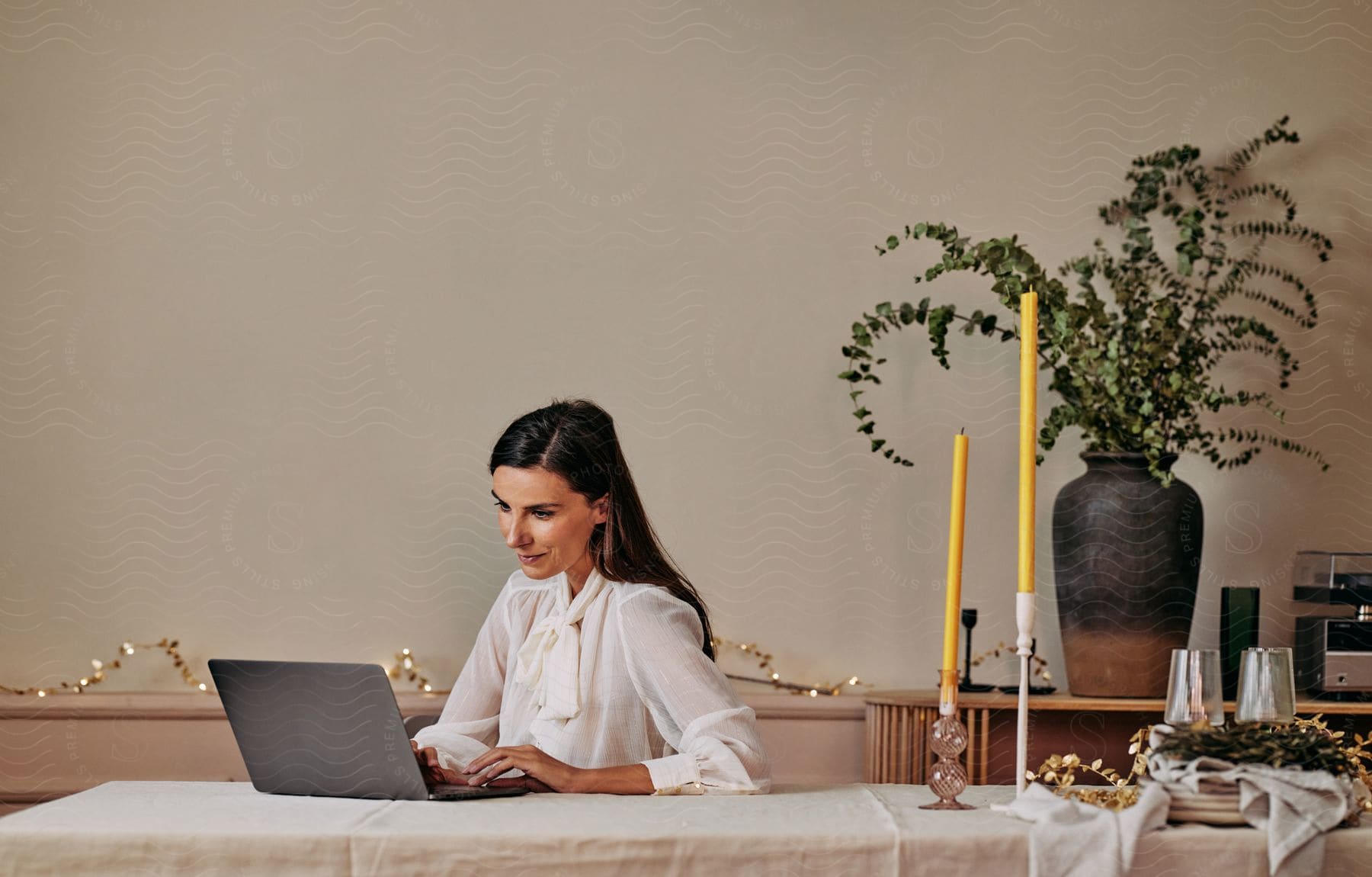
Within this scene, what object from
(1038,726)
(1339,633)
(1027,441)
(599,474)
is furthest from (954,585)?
(1339,633)

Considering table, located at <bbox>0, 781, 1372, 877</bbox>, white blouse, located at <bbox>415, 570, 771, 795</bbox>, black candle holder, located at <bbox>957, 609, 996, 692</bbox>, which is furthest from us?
black candle holder, located at <bbox>957, 609, 996, 692</bbox>

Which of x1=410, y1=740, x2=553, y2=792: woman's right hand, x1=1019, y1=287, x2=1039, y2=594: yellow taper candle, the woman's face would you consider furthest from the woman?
x1=1019, y1=287, x2=1039, y2=594: yellow taper candle

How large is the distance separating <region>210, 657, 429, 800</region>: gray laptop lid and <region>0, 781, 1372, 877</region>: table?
0.33 ft

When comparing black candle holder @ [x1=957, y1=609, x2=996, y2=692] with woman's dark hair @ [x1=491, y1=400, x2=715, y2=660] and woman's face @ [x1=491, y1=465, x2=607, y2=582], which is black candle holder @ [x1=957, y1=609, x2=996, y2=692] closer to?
woman's dark hair @ [x1=491, y1=400, x2=715, y2=660]

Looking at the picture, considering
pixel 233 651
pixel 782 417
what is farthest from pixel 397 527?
pixel 782 417

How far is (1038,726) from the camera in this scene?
99.6 inches

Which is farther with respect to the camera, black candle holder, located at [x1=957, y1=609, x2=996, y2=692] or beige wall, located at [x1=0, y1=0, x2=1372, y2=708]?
beige wall, located at [x1=0, y1=0, x2=1372, y2=708]

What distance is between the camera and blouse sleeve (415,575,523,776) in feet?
6.34

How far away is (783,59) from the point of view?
9.64ft

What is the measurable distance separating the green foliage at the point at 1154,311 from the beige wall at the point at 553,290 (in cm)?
8

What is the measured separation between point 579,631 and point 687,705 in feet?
1.06

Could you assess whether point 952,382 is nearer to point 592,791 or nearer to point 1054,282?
point 1054,282

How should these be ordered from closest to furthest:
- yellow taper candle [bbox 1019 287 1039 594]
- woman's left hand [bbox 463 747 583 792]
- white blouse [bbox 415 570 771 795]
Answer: yellow taper candle [bbox 1019 287 1039 594], woman's left hand [bbox 463 747 583 792], white blouse [bbox 415 570 771 795]

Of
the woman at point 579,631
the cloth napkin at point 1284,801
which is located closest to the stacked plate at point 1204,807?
the cloth napkin at point 1284,801
